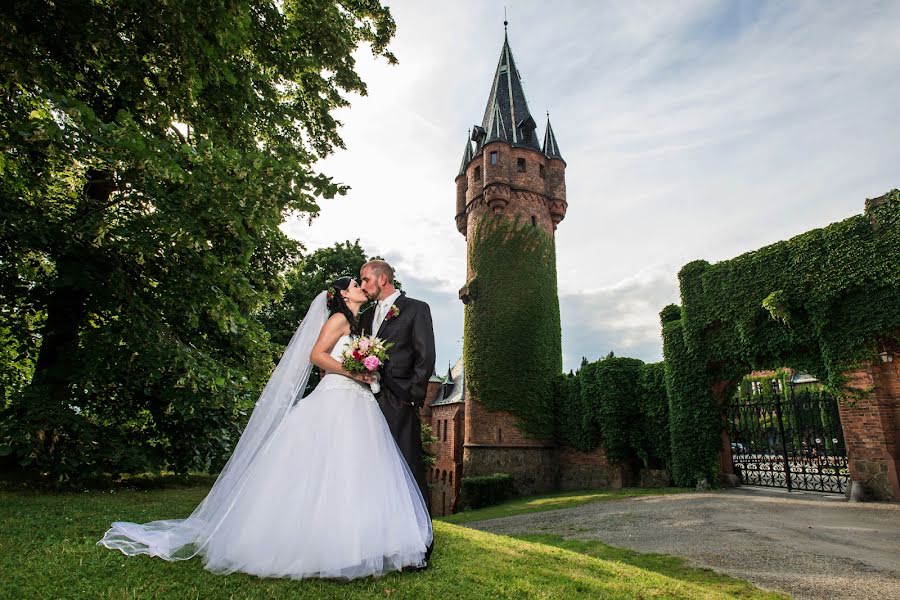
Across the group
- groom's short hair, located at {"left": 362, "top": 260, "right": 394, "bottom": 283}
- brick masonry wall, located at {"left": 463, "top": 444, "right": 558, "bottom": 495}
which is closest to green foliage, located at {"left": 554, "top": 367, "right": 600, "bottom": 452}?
brick masonry wall, located at {"left": 463, "top": 444, "right": 558, "bottom": 495}

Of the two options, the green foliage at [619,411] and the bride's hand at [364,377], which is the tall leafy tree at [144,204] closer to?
the bride's hand at [364,377]

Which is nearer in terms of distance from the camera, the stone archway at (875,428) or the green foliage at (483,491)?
the stone archway at (875,428)

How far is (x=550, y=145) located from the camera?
30375mm

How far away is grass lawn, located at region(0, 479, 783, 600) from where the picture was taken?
10.3 feet

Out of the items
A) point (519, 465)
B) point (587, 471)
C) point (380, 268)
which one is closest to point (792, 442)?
point (587, 471)

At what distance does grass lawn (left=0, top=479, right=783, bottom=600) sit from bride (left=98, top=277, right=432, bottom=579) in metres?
0.15

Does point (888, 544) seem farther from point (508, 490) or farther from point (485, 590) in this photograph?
point (508, 490)

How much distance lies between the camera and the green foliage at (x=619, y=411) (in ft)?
66.2

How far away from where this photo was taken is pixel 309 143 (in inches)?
460

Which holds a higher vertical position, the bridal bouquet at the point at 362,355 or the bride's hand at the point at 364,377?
the bridal bouquet at the point at 362,355

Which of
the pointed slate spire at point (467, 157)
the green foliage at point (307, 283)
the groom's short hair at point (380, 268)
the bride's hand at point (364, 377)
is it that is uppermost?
the pointed slate spire at point (467, 157)

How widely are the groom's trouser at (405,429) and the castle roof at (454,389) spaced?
25561 mm

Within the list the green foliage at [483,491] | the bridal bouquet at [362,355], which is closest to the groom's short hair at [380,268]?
the bridal bouquet at [362,355]

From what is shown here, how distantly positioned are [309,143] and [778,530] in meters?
13.0
